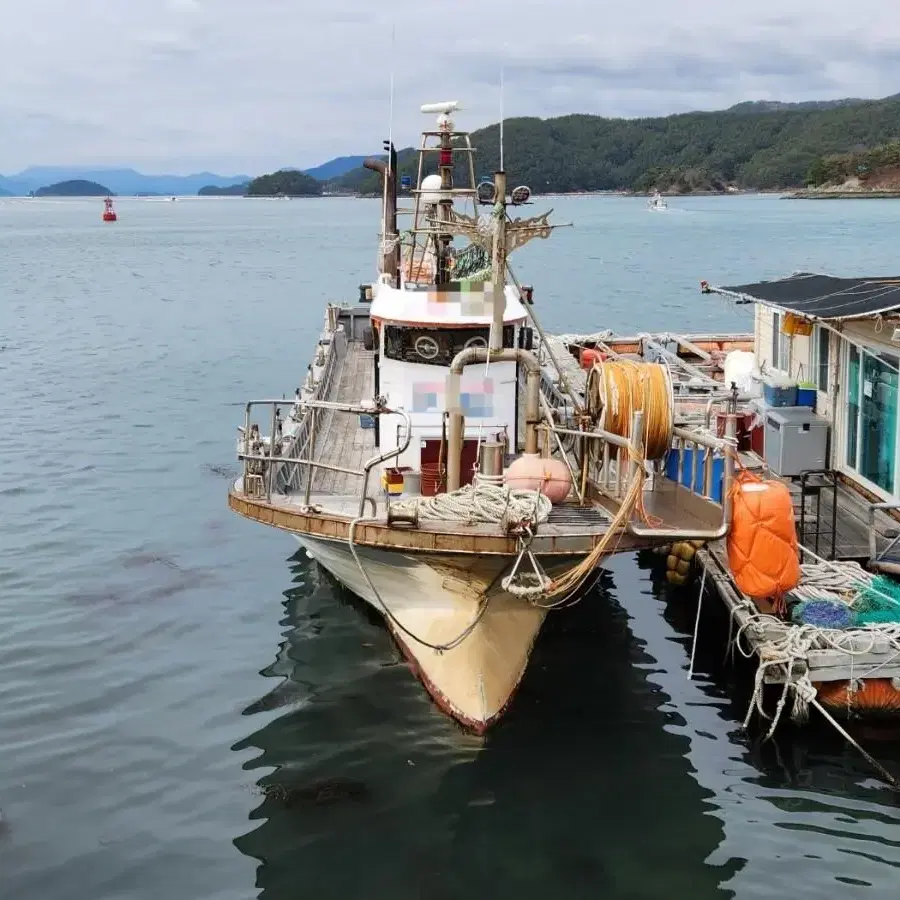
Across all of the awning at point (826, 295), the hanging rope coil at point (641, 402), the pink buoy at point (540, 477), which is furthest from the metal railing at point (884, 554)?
the pink buoy at point (540, 477)

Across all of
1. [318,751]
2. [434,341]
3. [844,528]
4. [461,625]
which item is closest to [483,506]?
[461,625]

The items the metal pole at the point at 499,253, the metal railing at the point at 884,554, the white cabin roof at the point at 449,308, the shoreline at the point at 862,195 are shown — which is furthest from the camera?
the shoreline at the point at 862,195

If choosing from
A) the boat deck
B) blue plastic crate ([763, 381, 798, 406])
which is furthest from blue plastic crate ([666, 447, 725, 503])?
the boat deck

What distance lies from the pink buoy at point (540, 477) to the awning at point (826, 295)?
4675 mm

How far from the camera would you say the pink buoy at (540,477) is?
11.4m

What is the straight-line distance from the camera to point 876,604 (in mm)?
12148

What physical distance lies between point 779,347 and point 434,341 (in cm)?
691

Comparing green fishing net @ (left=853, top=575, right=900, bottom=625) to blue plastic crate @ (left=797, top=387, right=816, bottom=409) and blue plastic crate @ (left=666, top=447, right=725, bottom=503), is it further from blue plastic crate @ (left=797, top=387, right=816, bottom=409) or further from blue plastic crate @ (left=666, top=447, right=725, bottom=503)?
blue plastic crate @ (left=797, top=387, right=816, bottom=409)

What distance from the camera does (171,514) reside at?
21344mm

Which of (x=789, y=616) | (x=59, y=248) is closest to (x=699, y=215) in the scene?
(x=59, y=248)

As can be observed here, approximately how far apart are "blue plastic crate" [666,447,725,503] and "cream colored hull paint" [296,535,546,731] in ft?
11.3

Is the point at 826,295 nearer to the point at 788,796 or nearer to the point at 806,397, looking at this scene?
the point at 806,397

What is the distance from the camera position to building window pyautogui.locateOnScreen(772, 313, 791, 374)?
58.5ft

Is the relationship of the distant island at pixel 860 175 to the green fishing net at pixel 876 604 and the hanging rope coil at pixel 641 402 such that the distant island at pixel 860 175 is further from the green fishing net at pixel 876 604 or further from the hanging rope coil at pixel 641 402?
the hanging rope coil at pixel 641 402
